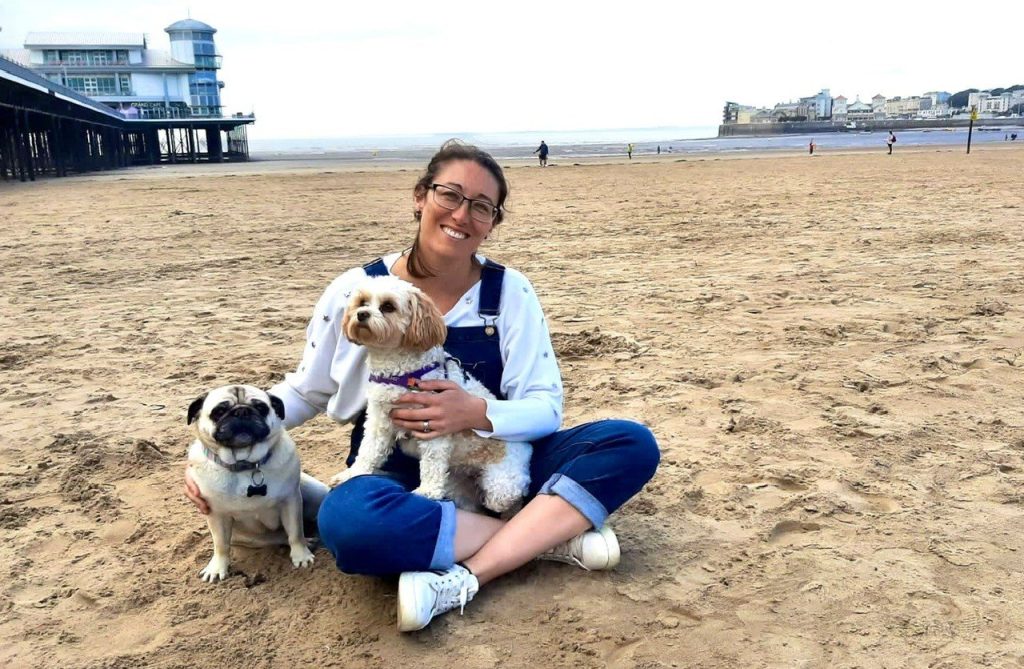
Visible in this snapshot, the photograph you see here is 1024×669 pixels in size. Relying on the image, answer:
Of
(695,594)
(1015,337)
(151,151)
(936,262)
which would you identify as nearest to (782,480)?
(695,594)

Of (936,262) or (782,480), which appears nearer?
(782,480)

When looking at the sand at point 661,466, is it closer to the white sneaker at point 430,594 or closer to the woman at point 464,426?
the white sneaker at point 430,594

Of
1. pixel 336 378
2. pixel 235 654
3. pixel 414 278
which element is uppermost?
pixel 414 278

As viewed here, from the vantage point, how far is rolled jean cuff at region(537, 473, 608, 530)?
9.17 feet

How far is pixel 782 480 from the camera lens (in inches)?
140

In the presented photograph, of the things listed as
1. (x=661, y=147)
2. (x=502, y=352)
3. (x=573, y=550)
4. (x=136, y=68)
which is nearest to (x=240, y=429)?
(x=502, y=352)

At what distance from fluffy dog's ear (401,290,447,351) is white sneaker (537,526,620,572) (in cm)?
92

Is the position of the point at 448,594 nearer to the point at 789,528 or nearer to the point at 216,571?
the point at 216,571

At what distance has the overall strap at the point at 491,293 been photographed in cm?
297

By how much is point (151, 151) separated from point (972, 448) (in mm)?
73481

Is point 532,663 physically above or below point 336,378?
below

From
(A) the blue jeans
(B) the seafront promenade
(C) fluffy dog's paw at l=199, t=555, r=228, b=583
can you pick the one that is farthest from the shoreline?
(B) the seafront promenade

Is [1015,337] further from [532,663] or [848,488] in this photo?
[532,663]

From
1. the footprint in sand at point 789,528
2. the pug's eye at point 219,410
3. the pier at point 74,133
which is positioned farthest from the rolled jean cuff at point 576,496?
the pier at point 74,133
